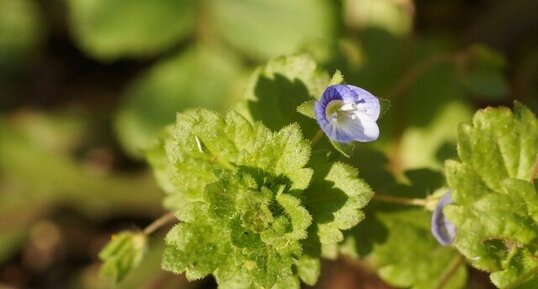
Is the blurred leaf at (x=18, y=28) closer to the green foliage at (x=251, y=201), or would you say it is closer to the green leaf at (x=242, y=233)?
the green foliage at (x=251, y=201)

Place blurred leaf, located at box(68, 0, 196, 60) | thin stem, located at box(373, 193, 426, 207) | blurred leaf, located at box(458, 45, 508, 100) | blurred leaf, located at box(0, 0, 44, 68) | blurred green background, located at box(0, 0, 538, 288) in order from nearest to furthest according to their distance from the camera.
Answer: thin stem, located at box(373, 193, 426, 207) < blurred leaf, located at box(458, 45, 508, 100) < blurred green background, located at box(0, 0, 538, 288) < blurred leaf, located at box(68, 0, 196, 60) < blurred leaf, located at box(0, 0, 44, 68)

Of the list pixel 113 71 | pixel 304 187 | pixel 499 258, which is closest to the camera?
pixel 304 187

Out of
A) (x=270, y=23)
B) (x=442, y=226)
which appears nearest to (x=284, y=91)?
(x=442, y=226)

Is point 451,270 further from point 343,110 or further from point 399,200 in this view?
point 343,110

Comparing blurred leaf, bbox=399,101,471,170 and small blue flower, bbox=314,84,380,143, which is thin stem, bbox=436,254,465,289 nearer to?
small blue flower, bbox=314,84,380,143

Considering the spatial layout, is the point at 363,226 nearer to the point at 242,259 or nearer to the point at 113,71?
the point at 242,259

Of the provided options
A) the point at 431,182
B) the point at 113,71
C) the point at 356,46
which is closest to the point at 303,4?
the point at 356,46

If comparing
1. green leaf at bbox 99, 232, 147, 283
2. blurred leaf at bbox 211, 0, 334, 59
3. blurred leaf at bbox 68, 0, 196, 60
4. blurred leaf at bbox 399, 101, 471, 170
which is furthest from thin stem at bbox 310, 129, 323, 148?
blurred leaf at bbox 68, 0, 196, 60
